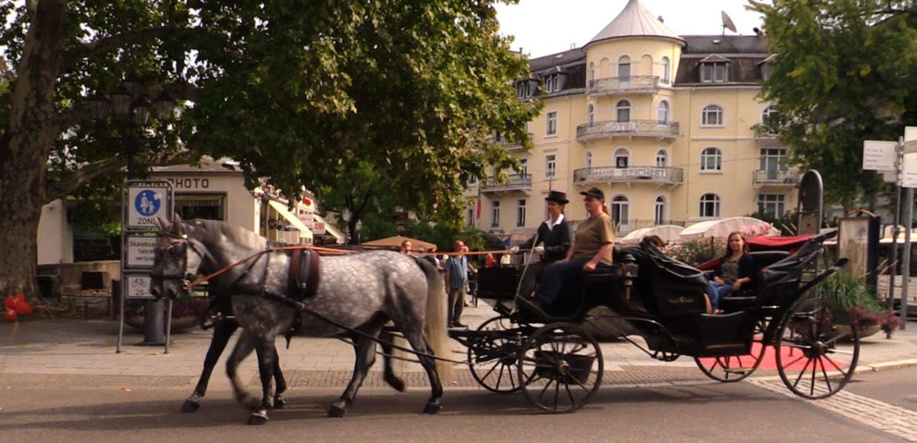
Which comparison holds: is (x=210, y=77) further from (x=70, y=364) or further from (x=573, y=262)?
(x=573, y=262)

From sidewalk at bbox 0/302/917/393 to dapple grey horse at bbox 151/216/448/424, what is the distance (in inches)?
36.7

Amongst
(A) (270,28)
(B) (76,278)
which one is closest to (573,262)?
(A) (270,28)

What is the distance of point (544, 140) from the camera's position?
6322 centimetres

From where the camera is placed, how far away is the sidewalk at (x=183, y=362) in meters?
10.8

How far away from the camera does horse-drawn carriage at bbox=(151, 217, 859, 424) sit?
26.9 feet

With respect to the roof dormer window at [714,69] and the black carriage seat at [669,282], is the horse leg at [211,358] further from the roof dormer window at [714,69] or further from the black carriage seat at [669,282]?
the roof dormer window at [714,69]

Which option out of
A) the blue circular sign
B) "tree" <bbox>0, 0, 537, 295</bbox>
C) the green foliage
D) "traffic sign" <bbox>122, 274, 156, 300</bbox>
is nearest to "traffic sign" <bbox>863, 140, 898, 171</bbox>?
the green foliage

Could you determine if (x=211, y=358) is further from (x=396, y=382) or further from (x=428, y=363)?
(x=428, y=363)

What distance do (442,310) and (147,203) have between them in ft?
20.1

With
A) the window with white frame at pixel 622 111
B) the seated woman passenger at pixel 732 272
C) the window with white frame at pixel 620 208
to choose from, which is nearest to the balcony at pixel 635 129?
the window with white frame at pixel 622 111

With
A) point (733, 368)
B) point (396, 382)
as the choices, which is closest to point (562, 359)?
point (396, 382)

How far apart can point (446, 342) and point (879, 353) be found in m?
8.49

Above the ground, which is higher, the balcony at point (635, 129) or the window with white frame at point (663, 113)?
the window with white frame at point (663, 113)

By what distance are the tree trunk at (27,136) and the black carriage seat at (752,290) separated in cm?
1394
